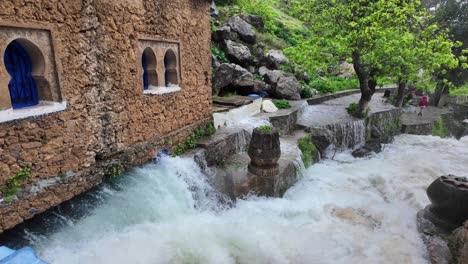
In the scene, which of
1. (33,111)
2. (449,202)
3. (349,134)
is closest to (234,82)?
(349,134)

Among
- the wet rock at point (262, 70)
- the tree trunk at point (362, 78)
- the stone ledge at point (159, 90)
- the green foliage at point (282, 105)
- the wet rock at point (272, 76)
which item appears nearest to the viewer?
the stone ledge at point (159, 90)

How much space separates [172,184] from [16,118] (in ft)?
10.1

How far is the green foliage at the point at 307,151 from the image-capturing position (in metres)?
9.63

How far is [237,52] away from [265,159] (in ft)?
30.2

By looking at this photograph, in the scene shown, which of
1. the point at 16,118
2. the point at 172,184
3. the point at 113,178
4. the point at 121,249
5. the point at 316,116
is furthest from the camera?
the point at 316,116

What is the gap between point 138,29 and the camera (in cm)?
572

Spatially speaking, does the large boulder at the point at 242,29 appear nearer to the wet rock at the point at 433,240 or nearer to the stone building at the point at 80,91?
the stone building at the point at 80,91

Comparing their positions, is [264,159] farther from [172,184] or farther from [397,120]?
[397,120]

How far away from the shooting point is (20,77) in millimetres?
4109

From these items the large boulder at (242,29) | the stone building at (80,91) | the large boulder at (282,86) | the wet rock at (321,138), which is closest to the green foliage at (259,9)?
the large boulder at (242,29)

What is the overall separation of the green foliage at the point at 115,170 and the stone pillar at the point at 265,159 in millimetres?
3084

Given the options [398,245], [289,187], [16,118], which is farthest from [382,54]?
[16,118]

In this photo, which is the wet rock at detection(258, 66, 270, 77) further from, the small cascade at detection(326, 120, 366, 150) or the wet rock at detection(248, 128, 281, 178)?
the wet rock at detection(248, 128, 281, 178)

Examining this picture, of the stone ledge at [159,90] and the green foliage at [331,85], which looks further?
the green foliage at [331,85]
